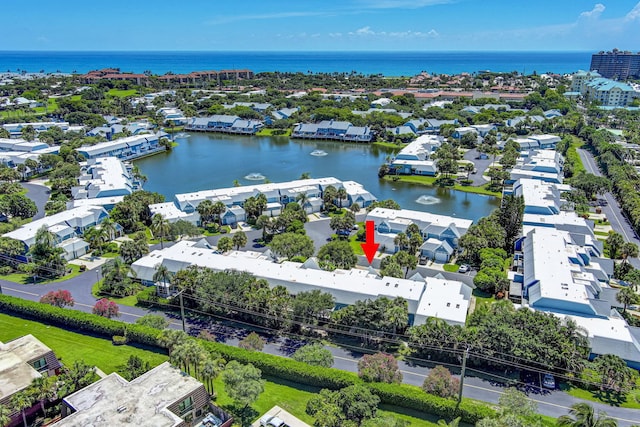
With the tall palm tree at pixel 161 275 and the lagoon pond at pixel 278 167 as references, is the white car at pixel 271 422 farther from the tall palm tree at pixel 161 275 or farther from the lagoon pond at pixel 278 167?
the lagoon pond at pixel 278 167

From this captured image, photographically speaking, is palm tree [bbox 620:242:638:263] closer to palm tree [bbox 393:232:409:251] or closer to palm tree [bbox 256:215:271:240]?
palm tree [bbox 393:232:409:251]

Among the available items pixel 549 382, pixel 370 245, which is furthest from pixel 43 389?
pixel 370 245

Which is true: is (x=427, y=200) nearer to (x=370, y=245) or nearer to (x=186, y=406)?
(x=370, y=245)

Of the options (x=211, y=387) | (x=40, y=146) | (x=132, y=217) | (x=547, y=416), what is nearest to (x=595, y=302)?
(x=547, y=416)

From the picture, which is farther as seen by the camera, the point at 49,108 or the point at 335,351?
the point at 49,108

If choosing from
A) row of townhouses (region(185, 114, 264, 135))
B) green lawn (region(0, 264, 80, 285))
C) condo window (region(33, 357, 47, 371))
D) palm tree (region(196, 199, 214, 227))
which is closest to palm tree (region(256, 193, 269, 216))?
palm tree (region(196, 199, 214, 227))

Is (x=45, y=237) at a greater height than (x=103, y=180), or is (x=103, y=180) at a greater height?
(x=103, y=180)
